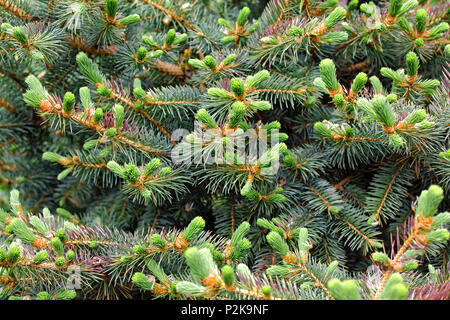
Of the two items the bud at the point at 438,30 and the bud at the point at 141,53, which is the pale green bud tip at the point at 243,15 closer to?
the bud at the point at 141,53

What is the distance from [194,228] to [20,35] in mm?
654

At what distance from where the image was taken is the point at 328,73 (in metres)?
0.95

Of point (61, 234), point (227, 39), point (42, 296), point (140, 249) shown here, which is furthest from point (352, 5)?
point (42, 296)

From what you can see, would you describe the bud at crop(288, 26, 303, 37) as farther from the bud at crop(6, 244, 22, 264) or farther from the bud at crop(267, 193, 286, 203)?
the bud at crop(6, 244, 22, 264)

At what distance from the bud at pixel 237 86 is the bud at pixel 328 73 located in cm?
20

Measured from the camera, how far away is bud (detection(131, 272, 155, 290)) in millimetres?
871

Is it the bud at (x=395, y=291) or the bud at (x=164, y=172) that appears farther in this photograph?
the bud at (x=164, y=172)

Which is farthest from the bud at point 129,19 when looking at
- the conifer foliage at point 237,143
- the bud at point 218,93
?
the bud at point 218,93

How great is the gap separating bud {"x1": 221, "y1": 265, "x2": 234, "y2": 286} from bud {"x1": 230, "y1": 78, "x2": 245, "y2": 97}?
408 mm

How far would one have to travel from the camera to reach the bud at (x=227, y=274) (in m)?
0.69

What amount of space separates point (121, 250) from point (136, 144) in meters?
0.28

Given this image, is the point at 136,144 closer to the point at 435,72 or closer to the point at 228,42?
the point at 228,42

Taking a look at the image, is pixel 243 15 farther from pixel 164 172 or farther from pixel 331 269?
pixel 331 269
